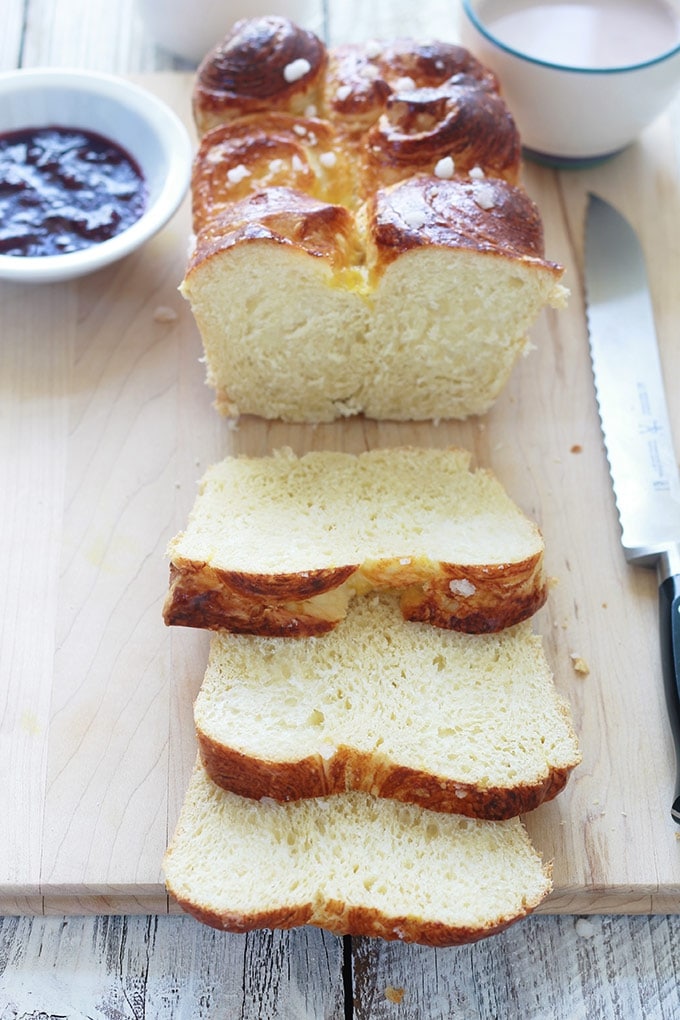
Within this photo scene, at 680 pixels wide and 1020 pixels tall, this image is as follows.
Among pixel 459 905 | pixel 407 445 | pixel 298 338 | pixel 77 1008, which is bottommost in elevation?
pixel 77 1008

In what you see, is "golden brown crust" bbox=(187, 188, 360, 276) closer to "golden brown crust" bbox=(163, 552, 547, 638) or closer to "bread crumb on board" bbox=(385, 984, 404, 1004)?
"golden brown crust" bbox=(163, 552, 547, 638)

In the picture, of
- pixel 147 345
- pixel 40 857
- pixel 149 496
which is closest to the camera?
pixel 40 857

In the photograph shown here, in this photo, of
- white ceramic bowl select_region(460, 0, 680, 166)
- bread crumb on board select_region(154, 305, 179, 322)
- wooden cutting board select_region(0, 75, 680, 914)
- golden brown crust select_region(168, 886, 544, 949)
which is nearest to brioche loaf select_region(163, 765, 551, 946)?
golden brown crust select_region(168, 886, 544, 949)

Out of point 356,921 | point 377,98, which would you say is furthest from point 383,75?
point 356,921

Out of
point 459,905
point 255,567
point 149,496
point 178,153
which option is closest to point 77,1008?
point 459,905

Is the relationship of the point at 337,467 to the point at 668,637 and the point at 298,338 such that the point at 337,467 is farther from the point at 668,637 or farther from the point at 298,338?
the point at 668,637

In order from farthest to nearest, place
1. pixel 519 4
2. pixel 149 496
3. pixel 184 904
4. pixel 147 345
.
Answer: pixel 519 4 → pixel 147 345 → pixel 149 496 → pixel 184 904

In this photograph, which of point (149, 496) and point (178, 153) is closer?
point (149, 496)
